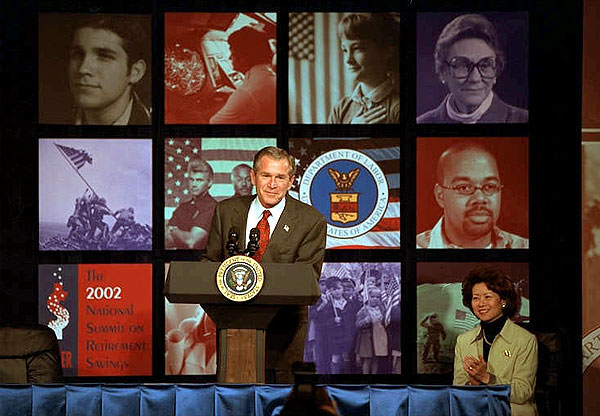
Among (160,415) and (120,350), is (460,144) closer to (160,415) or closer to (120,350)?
(120,350)

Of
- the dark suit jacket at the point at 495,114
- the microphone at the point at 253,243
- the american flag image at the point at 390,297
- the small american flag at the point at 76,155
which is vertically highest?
the dark suit jacket at the point at 495,114

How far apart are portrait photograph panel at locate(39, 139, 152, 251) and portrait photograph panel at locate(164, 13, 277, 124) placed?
1.29 ft

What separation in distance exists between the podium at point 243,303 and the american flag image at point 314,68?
7.61 ft

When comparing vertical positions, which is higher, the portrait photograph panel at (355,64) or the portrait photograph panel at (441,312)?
the portrait photograph panel at (355,64)

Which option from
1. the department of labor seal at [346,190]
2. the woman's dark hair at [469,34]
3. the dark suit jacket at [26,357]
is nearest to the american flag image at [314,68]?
the department of labor seal at [346,190]

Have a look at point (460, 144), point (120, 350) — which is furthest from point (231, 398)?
point (460, 144)

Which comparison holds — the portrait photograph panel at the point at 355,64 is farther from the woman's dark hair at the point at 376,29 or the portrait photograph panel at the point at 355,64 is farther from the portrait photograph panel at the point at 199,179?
the portrait photograph panel at the point at 199,179

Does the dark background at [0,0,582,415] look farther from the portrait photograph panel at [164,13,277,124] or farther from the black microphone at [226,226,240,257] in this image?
the black microphone at [226,226,240,257]

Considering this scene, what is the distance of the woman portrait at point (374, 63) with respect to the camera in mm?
6320

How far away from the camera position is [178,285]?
4172 millimetres

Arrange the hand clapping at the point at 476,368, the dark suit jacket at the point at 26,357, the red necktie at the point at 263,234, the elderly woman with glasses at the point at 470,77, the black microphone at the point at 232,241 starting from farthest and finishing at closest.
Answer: the elderly woman with glasses at the point at 470,77 → the dark suit jacket at the point at 26,357 → the hand clapping at the point at 476,368 → the red necktie at the point at 263,234 → the black microphone at the point at 232,241

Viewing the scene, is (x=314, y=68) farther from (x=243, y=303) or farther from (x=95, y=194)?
(x=243, y=303)

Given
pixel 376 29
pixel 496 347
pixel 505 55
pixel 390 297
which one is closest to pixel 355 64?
pixel 376 29

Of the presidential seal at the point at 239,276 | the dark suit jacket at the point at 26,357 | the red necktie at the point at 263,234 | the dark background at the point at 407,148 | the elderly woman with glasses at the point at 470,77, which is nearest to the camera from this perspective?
the presidential seal at the point at 239,276
